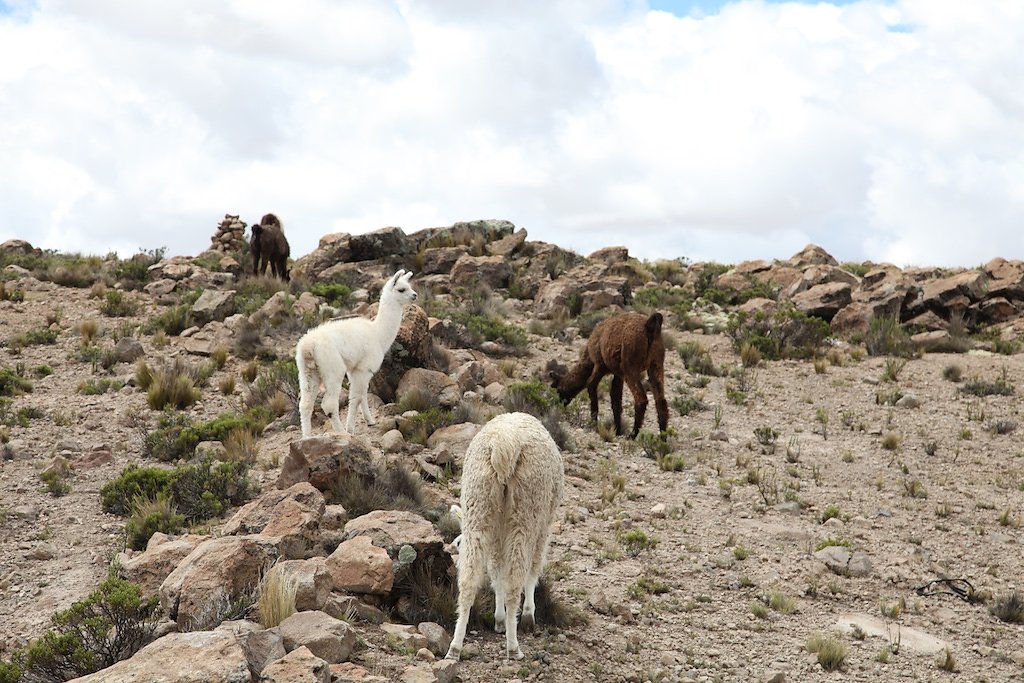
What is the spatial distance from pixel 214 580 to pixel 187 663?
2069 millimetres

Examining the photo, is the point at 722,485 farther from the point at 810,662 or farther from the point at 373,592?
the point at 373,592

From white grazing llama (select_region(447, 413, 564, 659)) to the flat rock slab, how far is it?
3.67 meters

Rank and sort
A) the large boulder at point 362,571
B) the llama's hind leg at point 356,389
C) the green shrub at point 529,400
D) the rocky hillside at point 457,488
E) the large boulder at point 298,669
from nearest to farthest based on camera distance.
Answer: the large boulder at point 298,669, the rocky hillside at point 457,488, the large boulder at point 362,571, the llama's hind leg at point 356,389, the green shrub at point 529,400

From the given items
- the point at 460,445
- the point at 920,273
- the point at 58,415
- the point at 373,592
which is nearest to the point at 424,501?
the point at 460,445

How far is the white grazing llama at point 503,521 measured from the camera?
7043 mm

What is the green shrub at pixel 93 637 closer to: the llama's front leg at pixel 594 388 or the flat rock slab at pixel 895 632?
the flat rock slab at pixel 895 632

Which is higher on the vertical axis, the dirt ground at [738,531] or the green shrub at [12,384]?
the green shrub at [12,384]

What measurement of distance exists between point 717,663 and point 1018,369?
49.1 feet

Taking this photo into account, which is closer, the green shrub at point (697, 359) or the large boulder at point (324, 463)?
the large boulder at point (324, 463)

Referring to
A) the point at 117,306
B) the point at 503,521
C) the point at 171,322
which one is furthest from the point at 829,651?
the point at 117,306

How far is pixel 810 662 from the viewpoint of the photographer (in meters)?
8.20

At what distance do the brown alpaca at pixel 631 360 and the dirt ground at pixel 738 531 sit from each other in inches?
28.0

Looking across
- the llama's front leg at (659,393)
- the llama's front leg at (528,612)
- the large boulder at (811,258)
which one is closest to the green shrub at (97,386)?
the llama's front leg at (659,393)

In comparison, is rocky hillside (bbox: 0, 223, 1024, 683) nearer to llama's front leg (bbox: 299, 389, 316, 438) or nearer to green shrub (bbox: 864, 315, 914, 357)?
green shrub (bbox: 864, 315, 914, 357)
